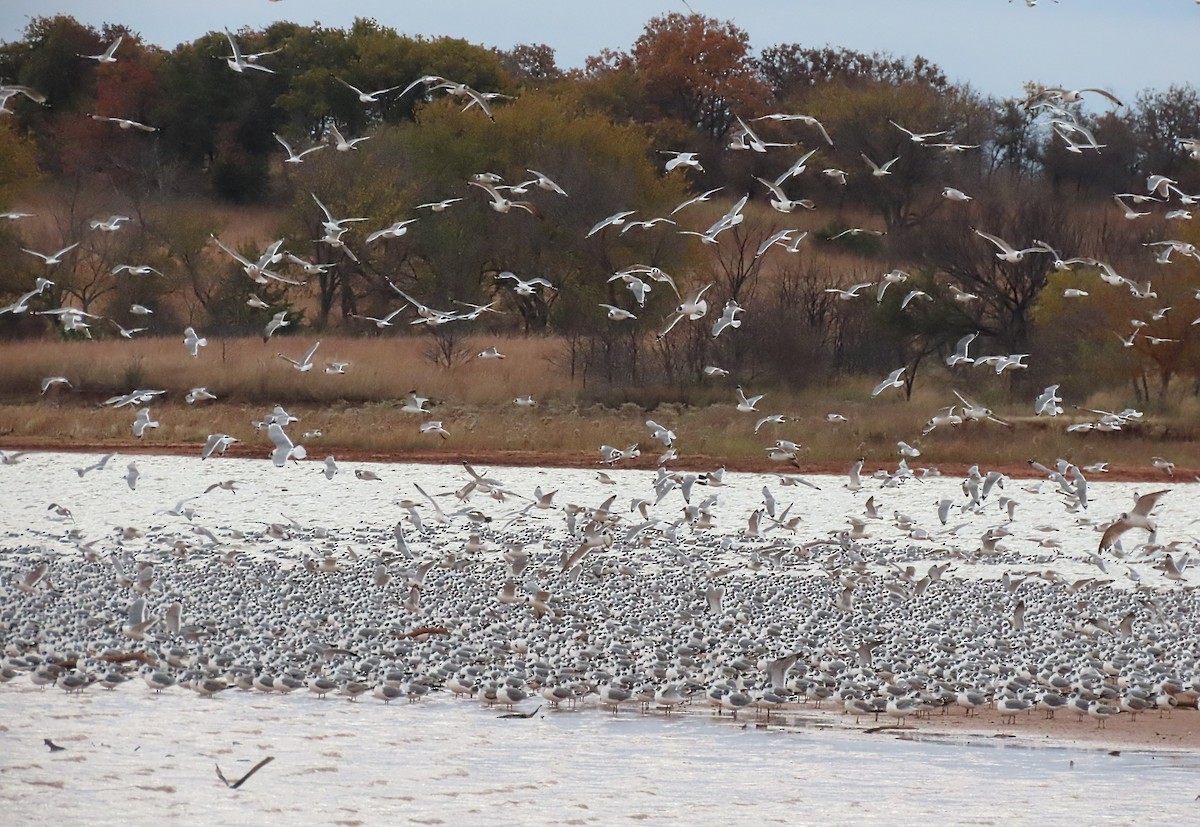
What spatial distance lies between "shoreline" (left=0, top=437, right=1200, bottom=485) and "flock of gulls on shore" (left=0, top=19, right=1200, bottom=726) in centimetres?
629

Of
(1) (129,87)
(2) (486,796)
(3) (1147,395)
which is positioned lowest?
(2) (486,796)

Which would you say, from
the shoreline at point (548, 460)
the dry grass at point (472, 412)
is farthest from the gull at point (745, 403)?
the shoreline at point (548, 460)

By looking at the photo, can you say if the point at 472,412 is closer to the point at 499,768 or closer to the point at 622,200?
the point at 622,200

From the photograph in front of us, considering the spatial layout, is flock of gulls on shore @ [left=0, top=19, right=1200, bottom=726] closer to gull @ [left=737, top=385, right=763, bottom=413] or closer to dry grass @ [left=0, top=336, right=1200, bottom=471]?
gull @ [left=737, top=385, right=763, bottom=413]

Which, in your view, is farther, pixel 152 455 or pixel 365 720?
pixel 152 455

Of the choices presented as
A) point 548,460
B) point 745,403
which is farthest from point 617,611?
point 548,460

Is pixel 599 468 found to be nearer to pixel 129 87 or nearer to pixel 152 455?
pixel 152 455

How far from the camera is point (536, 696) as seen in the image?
10.8 metres

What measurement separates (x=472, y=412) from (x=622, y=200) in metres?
11.3

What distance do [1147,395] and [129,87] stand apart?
39.6 m

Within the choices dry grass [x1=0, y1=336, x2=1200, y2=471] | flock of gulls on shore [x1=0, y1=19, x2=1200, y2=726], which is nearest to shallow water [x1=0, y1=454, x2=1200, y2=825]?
flock of gulls on shore [x1=0, y1=19, x2=1200, y2=726]

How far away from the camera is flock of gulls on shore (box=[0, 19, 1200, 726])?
10.8 m

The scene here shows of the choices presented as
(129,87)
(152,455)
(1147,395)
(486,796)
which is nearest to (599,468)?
(152,455)

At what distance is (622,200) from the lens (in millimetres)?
41281
